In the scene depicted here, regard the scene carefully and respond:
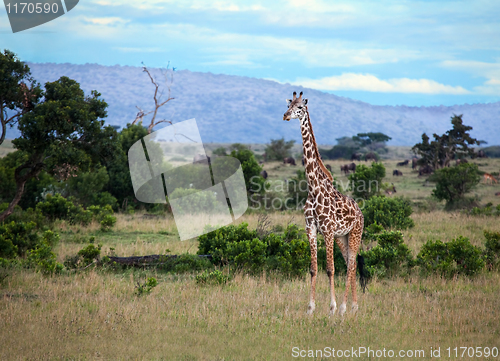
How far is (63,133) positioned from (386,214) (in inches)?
458

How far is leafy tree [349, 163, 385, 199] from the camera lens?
23.7 metres

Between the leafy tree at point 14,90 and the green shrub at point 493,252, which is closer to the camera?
the green shrub at point 493,252

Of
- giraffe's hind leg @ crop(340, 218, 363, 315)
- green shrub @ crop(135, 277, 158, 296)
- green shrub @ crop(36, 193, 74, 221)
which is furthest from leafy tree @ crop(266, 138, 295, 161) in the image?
giraffe's hind leg @ crop(340, 218, 363, 315)

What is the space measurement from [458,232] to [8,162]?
1895cm

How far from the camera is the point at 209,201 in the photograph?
21.1 m

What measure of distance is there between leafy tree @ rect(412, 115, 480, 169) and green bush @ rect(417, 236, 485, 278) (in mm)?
31134

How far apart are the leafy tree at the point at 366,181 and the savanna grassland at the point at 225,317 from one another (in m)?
12.6

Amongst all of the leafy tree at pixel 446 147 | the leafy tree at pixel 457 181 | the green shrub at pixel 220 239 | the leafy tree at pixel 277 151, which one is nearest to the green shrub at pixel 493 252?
the green shrub at pixel 220 239

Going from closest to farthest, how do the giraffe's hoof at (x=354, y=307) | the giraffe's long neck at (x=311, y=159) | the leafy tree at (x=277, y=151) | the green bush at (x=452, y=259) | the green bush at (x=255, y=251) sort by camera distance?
the giraffe's long neck at (x=311, y=159) → the giraffe's hoof at (x=354, y=307) → the green bush at (x=452, y=259) → the green bush at (x=255, y=251) → the leafy tree at (x=277, y=151)

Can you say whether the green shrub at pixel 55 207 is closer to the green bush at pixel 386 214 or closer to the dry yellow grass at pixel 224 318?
the dry yellow grass at pixel 224 318

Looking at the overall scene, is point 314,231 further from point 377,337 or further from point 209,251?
point 209,251

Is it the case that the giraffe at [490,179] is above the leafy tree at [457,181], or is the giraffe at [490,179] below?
below

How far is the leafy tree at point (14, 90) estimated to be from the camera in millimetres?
12070

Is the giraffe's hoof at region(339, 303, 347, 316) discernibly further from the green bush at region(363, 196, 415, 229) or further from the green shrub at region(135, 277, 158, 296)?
the green bush at region(363, 196, 415, 229)
